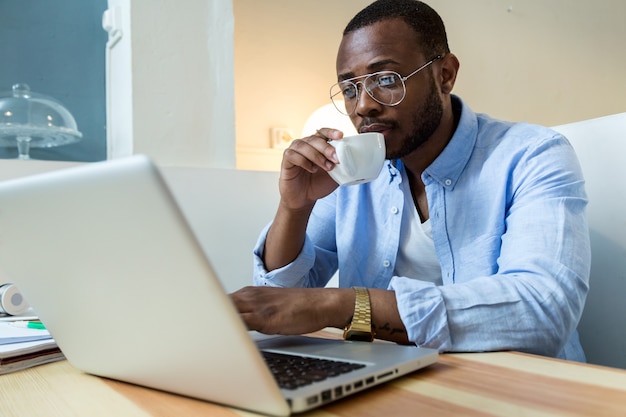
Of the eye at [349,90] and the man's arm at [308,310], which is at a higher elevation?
the eye at [349,90]

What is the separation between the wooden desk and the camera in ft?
1.52

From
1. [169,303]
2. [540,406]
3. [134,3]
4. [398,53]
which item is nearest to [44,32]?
[134,3]

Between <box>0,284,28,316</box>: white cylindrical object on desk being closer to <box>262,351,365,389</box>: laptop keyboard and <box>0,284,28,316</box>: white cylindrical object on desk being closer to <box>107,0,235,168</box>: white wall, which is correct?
<box>107,0,235,168</box>: white wall

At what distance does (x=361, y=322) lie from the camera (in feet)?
2.40

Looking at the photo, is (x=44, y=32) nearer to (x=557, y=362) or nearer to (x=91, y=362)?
(x=91, y=362)

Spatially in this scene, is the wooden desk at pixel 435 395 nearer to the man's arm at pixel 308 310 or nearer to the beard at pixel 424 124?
the man's arm at pixel 308 310

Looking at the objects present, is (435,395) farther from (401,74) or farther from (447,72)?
(447,72)

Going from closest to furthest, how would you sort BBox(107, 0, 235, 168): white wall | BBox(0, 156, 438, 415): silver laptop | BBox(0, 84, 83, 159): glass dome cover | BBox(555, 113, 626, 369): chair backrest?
BBox(0, 156, 438, 415): silver laptop, BBox(555, 113, 626, 369): chair backrest, BBox(0, 84, 83, 159): glass dome cover, BBox(107, 0, 235, 168): white wall

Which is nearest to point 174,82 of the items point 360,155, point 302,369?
point 360,155

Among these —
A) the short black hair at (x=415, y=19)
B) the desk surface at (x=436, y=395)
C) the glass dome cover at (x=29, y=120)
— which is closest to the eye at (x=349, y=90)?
the short black hair at (x=415, y=19)

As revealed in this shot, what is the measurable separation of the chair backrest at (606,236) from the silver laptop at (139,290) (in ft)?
2.21

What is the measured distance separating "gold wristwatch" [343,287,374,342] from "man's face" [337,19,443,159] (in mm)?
494

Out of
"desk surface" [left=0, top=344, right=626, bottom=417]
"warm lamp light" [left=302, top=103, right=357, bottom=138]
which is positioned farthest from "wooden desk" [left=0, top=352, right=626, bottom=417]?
"warm lamp light" [left=302, top=103, right=357, bottom=138]

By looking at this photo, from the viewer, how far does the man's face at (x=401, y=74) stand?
1163 millimetres
